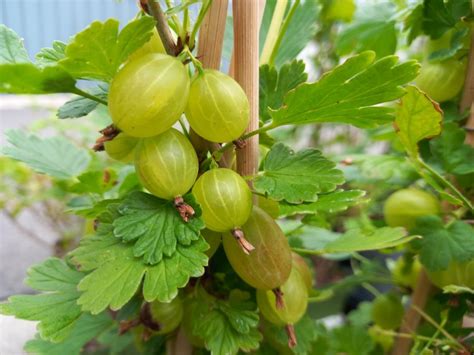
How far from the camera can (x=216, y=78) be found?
29 cm

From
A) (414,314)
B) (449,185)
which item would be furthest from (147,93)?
(414,314)

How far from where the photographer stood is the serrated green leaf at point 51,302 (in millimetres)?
309

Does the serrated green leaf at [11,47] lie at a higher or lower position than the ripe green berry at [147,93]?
higher

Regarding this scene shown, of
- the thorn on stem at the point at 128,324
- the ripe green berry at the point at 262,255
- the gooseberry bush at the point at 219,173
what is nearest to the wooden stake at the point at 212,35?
the gooseberry bush at the point at 219,173

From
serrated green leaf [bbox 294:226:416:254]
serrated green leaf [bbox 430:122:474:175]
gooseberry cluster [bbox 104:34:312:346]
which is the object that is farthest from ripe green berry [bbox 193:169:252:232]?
serrated green leaf [bbox 430:122:474:175]

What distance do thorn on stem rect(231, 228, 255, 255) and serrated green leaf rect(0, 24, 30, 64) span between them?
16cm

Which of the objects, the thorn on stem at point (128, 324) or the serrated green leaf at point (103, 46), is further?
the thorn on stem at point (128, 324)

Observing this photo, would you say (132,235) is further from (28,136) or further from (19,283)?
(19,283)

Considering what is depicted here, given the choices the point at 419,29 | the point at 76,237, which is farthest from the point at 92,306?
the point at 76,237

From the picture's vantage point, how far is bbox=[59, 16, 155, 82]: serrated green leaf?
25 cm

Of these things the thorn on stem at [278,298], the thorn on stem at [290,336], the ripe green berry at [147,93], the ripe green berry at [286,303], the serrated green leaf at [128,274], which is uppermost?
the ripe green berry at [147,93]

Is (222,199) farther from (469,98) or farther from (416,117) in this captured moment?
(469,98)

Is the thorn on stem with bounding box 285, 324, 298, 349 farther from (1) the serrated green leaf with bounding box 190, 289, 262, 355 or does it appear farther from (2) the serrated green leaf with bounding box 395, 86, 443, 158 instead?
(2) the serrated green leaf with bounding box 395, 86, 443, 158

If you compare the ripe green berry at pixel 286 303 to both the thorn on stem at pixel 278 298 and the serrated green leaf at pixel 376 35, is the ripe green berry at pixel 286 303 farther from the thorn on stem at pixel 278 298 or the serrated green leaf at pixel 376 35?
the serrated green leaf at pixel 376 35
